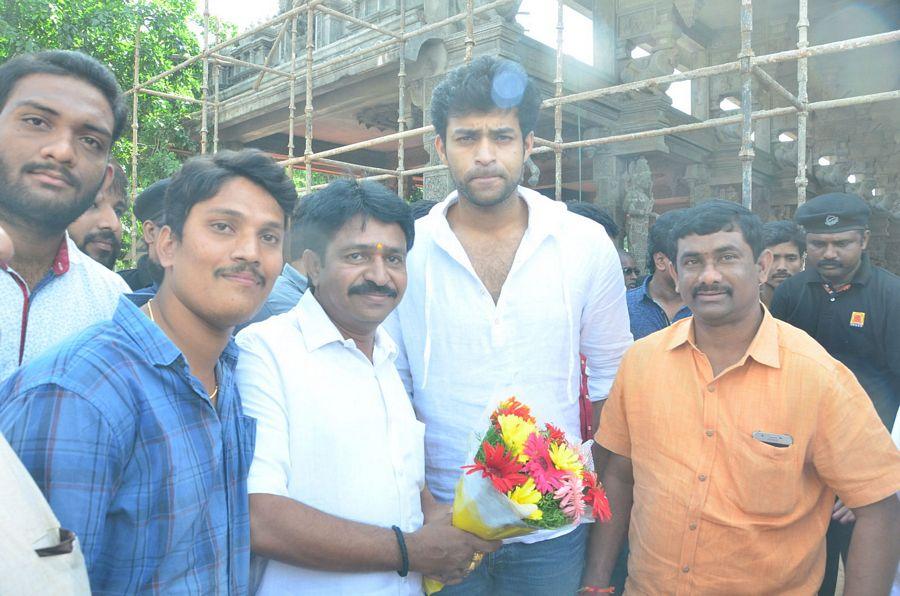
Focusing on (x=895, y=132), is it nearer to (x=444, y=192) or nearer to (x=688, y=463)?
(x=444, y=192)

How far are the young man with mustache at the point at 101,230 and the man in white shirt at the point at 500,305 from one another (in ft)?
6.04

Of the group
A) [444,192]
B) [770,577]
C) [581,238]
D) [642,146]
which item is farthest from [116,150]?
[770,577]

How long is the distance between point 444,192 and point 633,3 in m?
5.49

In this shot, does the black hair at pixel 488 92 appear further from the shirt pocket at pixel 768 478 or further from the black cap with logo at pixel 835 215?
the black cap with logo at pixel 835 215

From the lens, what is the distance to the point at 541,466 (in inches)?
74.4

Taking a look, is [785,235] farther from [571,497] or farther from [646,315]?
[571,497]

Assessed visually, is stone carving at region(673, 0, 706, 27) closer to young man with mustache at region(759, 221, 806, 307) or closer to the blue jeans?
young man with mustache at region(759, 221, 806, 307)

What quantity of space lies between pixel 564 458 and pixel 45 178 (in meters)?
1.63

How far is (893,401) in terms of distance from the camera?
11.7 ft

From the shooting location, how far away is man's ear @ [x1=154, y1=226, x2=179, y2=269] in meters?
1.70

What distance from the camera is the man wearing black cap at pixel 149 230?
186cm

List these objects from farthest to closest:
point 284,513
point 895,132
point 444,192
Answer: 1. point 895,132
2. point 444,192
3. point 284,513

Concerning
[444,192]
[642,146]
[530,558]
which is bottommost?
[530,558]

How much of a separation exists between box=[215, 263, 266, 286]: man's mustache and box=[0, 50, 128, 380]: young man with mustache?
0.52 metres
